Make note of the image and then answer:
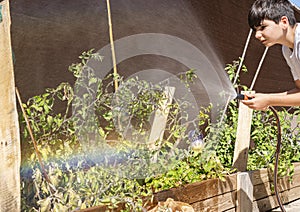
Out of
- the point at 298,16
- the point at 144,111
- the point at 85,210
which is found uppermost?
the point at 298,16

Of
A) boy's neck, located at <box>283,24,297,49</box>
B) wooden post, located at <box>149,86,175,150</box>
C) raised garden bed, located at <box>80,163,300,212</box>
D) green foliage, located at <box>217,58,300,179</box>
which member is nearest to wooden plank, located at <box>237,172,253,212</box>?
raised garden bed, located at <box>80,163,300,212</box>

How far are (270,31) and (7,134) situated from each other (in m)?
1.41

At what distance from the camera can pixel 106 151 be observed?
2.21 metres

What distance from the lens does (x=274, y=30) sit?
2316 millimetres

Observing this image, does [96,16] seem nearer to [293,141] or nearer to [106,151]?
[106,151]

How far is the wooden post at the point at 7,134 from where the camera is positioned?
1.54 m

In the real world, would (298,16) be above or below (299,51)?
above

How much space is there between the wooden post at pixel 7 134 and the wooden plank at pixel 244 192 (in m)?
1.55

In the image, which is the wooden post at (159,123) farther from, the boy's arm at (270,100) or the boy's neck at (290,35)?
the boy's neck at (290,35)

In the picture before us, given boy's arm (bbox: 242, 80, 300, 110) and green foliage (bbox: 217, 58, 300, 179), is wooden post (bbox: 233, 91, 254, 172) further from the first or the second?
boy's arm (bbox: 242, 80, 300, 110)

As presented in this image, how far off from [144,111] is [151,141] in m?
0.18

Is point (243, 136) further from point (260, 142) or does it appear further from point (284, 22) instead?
point (284, 22)

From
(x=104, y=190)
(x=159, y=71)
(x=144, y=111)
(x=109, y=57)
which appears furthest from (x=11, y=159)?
(x=159, y=71)

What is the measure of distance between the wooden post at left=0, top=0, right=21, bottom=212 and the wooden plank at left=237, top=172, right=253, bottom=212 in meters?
1.55
